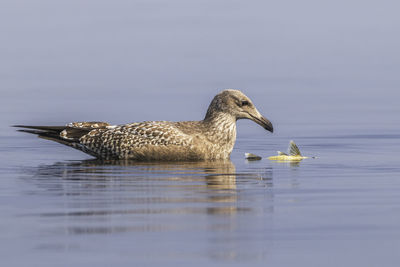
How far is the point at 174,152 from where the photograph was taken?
1606 cm

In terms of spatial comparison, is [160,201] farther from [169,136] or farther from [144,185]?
[169,136]

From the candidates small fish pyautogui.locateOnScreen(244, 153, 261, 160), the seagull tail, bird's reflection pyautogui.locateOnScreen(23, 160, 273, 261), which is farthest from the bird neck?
the seagull tail

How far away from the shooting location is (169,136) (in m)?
16.2

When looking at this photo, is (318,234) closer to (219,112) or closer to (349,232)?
(349,232)

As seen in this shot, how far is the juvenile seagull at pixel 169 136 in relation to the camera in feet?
53.0

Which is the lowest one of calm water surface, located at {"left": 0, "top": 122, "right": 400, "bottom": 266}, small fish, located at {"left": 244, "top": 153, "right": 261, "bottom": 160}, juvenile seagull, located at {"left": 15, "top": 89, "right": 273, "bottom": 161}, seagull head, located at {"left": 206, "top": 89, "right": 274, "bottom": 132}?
calm water surface, located at {"left": 0, "top": 122, "right": 400, "bottom": 266}

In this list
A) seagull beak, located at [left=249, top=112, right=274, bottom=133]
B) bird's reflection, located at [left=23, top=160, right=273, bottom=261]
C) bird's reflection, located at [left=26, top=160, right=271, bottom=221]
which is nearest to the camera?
bird's reflection, located at [left=23, top=160, right=273, bottom=261]

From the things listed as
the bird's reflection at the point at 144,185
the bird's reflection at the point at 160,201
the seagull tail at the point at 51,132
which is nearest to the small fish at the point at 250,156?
the bird's reflection at the point at 144,185

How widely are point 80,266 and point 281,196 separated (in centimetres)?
457

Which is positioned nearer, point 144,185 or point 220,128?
point 144,185

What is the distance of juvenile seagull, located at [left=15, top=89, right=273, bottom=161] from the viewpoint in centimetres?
1616

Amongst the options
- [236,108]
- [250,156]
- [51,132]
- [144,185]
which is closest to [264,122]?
[236,108]

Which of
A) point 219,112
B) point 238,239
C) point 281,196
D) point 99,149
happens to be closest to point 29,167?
point 99,149

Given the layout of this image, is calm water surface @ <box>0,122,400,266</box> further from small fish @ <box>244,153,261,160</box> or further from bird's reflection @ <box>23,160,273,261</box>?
small fish @ <box>244,153,261,160</box>
